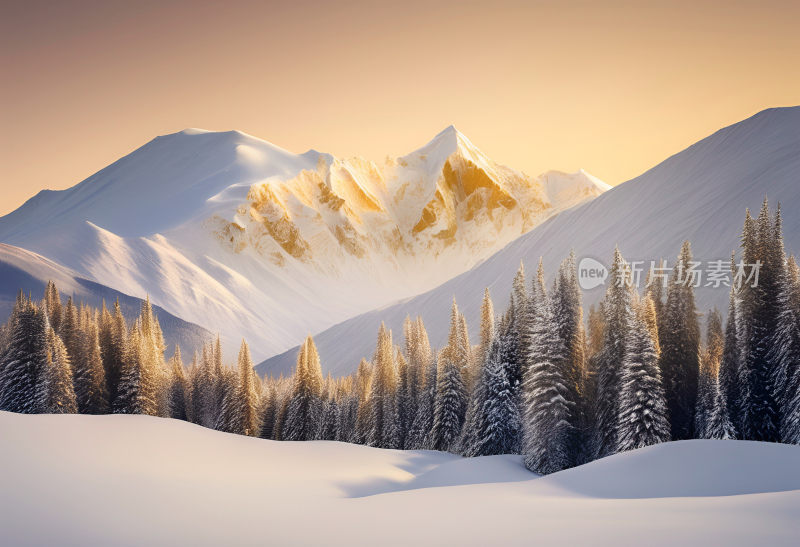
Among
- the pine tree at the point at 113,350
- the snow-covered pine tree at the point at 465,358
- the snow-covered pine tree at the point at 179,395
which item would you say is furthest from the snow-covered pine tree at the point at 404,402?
the pine tree at the point at 113,350

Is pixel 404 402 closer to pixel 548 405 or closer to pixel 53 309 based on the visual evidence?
pixel 548 405

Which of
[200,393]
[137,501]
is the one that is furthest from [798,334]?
[200,393]

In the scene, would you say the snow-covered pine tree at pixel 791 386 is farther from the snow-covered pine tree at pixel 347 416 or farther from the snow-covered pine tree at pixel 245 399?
the snow-covered pine tree at pixel 245 399

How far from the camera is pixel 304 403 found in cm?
5847

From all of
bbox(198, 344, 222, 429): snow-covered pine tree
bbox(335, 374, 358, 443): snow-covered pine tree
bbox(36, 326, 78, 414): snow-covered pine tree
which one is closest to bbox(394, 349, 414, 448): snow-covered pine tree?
bbox(335, 374, 358, 443): snow-covered pine tree

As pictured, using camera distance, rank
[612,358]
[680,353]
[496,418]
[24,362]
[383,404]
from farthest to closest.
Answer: [383,404] < [24,362] < [496,418] < [680,353] < [612,358]

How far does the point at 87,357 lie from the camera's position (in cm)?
4694

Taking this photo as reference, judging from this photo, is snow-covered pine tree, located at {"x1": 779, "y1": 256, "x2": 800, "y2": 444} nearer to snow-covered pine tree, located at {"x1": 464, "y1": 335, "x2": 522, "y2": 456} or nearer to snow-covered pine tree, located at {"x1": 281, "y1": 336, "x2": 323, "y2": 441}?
snow-covered pine tree, located at {"x1": 464, "y1": 335, "x2": 522, "y2": 456}

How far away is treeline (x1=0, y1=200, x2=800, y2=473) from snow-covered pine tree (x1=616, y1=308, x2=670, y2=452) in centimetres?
7

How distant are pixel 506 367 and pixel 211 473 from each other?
27319mm

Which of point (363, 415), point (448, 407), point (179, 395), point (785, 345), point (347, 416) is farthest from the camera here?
point (347, 416)

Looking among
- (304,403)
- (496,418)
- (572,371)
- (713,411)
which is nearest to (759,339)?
(713,411)

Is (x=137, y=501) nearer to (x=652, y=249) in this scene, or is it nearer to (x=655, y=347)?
(x=655, y=347)

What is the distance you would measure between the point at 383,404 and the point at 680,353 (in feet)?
106
